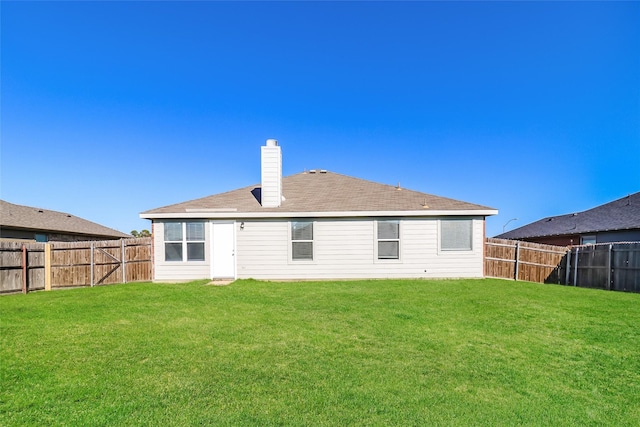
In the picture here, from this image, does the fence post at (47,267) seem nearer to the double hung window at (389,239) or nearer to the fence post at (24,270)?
the fence post at (24,270)

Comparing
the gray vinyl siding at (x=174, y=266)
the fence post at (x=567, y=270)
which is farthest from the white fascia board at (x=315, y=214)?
the fence post at (x=567, y=270)

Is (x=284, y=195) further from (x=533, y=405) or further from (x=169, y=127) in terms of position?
(x=533, y=405)

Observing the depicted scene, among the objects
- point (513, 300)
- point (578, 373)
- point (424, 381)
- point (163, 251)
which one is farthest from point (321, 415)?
point (163, 251)

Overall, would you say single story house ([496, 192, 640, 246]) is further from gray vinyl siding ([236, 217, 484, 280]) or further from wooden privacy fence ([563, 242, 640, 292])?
gray vinyl siding ([236, 217, 484, 280])

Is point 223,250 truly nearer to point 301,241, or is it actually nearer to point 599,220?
point 301,241

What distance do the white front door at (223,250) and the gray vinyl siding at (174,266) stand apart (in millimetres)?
186

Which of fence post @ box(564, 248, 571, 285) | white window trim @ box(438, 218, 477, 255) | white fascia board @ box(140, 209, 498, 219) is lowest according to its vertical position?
fence post @ box(564, 248, 571, 285)

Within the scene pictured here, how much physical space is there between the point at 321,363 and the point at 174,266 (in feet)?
30.3

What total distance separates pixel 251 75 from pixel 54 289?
11949 mm

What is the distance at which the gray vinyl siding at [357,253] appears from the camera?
11.6 metres

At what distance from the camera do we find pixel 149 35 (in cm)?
1212

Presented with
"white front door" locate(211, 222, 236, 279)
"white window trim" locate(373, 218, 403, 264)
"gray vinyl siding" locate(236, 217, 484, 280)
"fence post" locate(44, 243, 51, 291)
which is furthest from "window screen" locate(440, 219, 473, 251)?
"fence post" locate(44, 243, 51, 291)

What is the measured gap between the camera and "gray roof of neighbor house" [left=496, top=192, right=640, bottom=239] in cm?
1577

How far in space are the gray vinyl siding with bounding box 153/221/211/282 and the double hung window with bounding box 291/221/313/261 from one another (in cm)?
313
